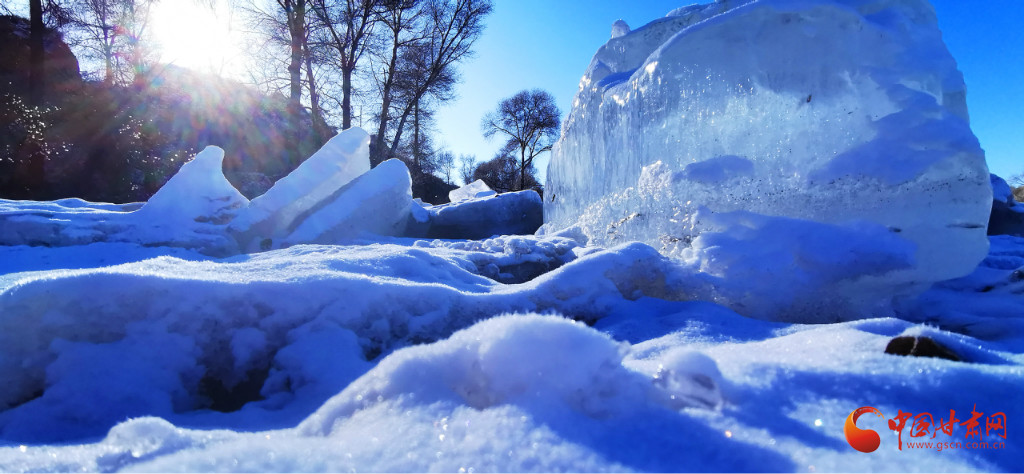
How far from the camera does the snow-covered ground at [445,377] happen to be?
2.25ft

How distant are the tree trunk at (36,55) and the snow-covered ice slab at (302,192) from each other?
7.58m

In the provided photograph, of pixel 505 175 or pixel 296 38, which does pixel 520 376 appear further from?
pixel 505 175

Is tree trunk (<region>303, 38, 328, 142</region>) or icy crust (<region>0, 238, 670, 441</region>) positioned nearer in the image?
icy crust (<region>0, 238, 670, 441</region>)

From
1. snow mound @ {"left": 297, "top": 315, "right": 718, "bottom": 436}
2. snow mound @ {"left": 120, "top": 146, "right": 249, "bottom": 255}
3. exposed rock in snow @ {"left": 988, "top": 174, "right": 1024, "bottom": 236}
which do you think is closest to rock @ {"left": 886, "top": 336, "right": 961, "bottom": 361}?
snow mound @ {"left": 297, "top": 315, "right": 718, "bottom": 436}

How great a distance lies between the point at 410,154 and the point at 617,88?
1360 centimetres

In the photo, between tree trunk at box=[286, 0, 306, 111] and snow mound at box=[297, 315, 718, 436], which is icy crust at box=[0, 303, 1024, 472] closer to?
snow mound at box=[297, 315, 718, 436]

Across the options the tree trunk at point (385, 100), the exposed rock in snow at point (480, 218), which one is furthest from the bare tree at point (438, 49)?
the exposed rock in snow at point (480, 218)

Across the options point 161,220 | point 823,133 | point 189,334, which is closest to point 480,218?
point 161,220

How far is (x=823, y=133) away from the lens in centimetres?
223

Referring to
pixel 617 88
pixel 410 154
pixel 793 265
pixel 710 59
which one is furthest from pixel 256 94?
pixel 793 265

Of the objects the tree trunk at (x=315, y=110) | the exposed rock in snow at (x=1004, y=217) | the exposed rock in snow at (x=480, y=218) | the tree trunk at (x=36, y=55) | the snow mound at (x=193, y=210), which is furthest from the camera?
the tree trunk at (x=315, y=110)

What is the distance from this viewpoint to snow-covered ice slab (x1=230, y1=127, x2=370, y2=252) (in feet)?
10.7

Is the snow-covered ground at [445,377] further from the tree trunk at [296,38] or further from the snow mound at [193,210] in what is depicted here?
the tree trunk at [296,38]

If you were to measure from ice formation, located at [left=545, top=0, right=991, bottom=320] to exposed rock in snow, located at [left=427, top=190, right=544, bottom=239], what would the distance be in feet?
7.20
